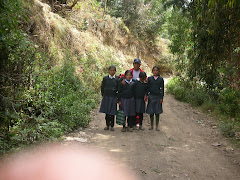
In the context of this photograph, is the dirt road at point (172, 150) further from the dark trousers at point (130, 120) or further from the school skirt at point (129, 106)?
the school skirt at point (129, 106)

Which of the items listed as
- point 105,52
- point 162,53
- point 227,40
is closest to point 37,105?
point 227,40

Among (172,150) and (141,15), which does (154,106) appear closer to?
(172,150)

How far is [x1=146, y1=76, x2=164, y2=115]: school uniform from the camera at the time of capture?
674cm

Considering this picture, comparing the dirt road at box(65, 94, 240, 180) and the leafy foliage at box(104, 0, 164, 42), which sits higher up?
the leafy foliage at box(104, 0, 164, 42)

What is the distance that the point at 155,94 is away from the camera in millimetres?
6777

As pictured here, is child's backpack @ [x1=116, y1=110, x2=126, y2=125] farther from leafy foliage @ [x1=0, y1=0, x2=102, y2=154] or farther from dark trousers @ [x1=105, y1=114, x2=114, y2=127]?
leafy foliage @ [x1=0, y1=0, x2=102, y2=154]

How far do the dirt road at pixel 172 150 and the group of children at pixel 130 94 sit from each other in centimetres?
51

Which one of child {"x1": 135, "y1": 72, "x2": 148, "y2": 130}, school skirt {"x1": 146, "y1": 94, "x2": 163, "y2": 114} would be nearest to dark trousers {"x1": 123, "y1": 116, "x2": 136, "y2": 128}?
child {"x1": 135, "y1": 72, "x2": 148, "y2": 130}

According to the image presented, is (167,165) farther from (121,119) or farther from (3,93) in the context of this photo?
(3,93)

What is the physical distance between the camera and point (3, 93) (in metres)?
4.11

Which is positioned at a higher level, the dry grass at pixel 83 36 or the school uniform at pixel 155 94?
the dry grass at pixel 83 36

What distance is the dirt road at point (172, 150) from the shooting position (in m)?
4.07

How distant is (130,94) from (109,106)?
2.27ft

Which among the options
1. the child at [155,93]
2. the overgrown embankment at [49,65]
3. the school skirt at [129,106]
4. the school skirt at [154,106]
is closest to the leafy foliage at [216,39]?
the child at [155,93]
